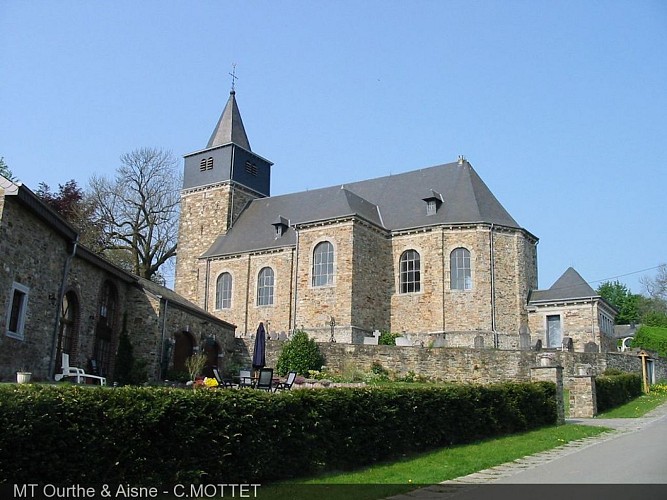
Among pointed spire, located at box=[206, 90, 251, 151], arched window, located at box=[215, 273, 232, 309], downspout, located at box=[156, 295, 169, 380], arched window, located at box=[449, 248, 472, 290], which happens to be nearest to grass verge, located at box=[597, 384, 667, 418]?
arched window, located at box=[449, 248, 472, 290]

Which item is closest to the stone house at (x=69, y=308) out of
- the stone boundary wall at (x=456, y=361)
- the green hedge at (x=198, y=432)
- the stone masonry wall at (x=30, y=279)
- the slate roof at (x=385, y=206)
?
the stone masonry wall at (x=30, y=279)

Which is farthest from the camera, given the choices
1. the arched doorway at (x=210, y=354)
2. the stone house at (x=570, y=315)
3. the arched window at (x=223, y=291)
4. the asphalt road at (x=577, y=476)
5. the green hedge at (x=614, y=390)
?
the arched window at (x=223, y=291)

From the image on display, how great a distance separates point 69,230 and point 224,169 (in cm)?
2559

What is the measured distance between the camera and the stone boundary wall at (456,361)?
24078mm

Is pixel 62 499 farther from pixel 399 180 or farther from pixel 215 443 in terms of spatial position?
pixel 399 180

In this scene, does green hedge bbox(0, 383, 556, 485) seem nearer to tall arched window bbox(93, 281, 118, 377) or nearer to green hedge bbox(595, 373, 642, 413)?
green hedge bbox(595, 373, 642, 413)

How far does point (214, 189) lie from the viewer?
4019 cm

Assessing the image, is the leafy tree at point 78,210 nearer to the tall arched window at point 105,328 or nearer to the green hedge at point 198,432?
the tall arched window at point 105,328

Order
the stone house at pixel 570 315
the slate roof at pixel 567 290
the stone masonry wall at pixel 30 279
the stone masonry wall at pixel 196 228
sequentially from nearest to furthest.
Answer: the stone masonry wall at pixel 30 279 < the stone house at pixel 570 315 < the slate roof at pixel 567 290 < the stone masonry wall at pixel 196 228

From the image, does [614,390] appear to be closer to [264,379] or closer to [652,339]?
[264,379]

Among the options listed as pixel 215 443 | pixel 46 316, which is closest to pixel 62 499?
pixel 215 443

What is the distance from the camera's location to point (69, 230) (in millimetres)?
14914

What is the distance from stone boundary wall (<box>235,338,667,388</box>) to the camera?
79.0ft

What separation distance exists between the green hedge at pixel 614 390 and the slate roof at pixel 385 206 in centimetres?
1021
